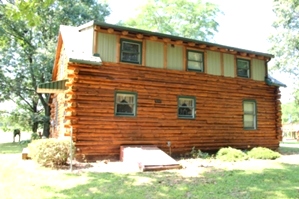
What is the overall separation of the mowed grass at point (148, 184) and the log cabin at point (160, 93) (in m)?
2.79

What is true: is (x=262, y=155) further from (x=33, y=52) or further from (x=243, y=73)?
(x=33, y=52)

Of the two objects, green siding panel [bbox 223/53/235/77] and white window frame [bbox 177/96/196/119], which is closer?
white window frame [bbox 177/96/196/119]

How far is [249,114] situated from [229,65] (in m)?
3.03

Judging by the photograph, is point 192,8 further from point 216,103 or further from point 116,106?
point 116,106

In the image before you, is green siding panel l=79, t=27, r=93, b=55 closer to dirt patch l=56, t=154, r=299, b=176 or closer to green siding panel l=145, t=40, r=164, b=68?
green siding panel l=145, t=40, r=164, b=68

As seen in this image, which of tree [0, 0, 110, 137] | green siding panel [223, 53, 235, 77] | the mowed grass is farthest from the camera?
tree [0, 0, 110, 137]

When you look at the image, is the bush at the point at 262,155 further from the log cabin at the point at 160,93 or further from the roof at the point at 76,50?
the roof at the point at 76,50

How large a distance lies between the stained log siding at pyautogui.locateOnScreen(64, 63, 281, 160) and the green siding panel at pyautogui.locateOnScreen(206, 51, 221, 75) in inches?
12.3

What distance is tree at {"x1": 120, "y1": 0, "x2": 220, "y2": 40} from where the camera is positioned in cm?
3284

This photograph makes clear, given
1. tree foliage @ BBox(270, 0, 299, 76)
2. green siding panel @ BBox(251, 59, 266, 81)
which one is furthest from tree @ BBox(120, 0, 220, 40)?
green siding panel @ BBox(251, 59, 266, 81)

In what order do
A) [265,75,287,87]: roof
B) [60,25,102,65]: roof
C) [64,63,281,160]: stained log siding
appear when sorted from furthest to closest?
[265,75,287,87]: roof < [64,63,281,160]: stained log siding < [60,25,102,65]: roof

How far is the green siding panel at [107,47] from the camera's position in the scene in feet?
37.4

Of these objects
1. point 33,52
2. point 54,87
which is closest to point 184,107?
point 54,87

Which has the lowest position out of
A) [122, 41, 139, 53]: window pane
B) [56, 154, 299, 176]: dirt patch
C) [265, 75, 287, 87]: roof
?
[56, 154, 299, 176]: dirt patch
